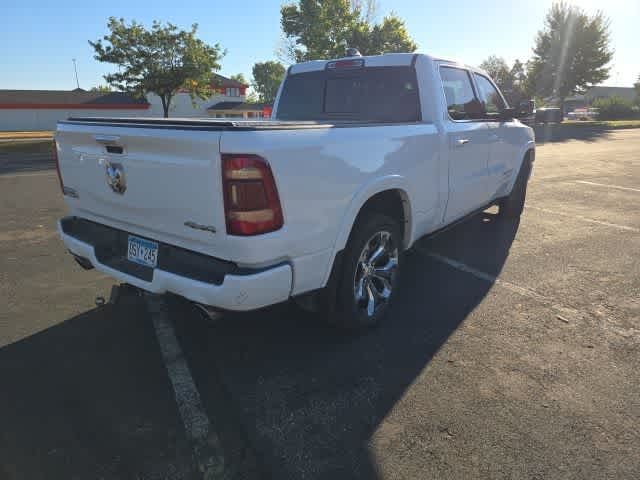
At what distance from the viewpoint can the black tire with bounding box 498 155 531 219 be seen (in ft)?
20.6

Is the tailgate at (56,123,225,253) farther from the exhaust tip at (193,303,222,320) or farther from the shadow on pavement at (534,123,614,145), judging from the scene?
the shadow on pavement at (534,123,614,145)

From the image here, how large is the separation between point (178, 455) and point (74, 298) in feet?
7.69

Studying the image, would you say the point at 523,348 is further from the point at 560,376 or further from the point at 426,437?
the point at 426,437

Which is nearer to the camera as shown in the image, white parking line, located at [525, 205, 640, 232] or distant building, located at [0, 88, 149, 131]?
white parking line, located at [525, 205, 640, 232]

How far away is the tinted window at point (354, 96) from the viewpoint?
4.04 meters

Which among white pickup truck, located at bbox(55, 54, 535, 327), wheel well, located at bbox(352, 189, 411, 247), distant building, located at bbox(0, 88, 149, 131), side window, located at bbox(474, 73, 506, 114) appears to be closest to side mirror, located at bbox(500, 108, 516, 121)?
side window, located at bbox(474, 73, 506, 114)

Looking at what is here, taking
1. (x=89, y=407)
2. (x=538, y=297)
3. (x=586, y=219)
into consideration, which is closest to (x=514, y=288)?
(x=538, y=297)

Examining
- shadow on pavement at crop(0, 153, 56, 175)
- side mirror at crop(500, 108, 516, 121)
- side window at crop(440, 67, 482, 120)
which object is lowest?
shadow on pavement at crop(0, 153, 56, 175)

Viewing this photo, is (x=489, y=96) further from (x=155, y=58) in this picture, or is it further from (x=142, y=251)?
(x=155, y=58)

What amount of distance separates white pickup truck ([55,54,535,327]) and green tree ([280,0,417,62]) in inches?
1455

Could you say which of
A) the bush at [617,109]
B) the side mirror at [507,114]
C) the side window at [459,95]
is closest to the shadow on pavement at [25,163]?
the side window at [459,95]

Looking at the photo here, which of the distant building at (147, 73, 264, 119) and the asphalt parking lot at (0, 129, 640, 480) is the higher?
the distant building at (147, 73, 264, 119)

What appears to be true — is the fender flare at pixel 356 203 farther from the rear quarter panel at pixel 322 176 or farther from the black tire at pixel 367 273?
the black tire at pixel 367 273

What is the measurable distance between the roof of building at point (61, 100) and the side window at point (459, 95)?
163 ft
